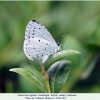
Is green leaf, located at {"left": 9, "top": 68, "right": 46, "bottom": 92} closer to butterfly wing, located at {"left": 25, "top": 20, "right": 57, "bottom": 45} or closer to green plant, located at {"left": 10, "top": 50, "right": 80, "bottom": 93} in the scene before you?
green plant, located at {"left": 10, "top": 50, "right": 80, "bottom": 93}

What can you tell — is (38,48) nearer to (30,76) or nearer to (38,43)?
(38,43)

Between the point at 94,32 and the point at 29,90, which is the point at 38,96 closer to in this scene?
the point at 29,90

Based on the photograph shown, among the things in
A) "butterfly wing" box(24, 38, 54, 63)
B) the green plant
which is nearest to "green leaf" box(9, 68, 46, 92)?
the green plant

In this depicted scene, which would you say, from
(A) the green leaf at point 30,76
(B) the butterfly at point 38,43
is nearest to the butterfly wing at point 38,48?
(B) the butterfly at point 38,43

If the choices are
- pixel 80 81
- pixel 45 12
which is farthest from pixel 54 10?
pixel 80 81

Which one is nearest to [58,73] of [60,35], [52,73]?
[52,73]
